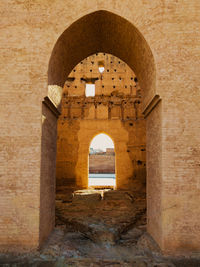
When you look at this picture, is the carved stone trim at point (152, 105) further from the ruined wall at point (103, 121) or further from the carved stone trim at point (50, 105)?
the ruined wall at point (103, 121)

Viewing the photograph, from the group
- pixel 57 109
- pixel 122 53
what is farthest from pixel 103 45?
pixel 57 109

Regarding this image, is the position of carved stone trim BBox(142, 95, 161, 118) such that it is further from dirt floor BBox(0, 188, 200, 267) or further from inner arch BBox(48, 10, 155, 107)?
dirt floor BBox(0, 188, 200, 267)

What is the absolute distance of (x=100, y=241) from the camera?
5.59 metres

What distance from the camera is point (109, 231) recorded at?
577 cm

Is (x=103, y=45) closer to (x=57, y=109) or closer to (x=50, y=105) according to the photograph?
(x=57, y=109)

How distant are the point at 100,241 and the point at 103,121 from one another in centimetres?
842

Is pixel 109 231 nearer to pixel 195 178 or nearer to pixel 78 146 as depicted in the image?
pixel 195 178

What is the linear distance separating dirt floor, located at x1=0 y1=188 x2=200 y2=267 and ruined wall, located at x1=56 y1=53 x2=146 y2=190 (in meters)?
3.88

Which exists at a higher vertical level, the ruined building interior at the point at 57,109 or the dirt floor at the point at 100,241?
the ruined building interior at the point at 57,109

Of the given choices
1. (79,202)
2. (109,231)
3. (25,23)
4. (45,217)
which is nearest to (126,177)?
(79,202)

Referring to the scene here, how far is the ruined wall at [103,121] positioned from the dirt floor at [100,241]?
3885 millimetres

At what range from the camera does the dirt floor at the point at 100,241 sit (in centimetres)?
439

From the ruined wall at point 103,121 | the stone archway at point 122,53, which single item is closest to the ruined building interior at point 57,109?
the stone archway at point 122,53

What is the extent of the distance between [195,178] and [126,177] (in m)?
8.31
